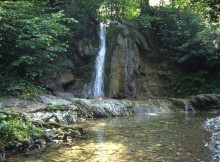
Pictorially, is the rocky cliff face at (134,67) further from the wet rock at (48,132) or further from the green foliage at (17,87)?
the wet rock at (48,132)

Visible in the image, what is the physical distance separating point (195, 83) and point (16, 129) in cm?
1693

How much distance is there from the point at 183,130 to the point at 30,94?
8.36m

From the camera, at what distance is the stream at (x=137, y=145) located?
321 inches

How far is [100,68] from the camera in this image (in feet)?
73.7

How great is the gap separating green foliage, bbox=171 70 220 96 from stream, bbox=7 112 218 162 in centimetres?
996

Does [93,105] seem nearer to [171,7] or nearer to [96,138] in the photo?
[96,138]

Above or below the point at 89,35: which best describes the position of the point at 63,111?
below

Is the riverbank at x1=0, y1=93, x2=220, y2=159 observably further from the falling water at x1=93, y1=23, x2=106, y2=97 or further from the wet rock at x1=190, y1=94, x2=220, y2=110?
the falling water at x1=93, y1=23, x2=106, y2=97

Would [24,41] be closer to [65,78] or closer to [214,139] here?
[65,78]

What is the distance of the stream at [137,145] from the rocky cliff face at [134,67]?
859 cm

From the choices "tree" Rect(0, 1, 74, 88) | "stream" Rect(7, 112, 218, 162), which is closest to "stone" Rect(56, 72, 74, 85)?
"tree" Rect(0, 1, 74, 88)

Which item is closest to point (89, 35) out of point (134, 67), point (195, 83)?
point (134, 67)

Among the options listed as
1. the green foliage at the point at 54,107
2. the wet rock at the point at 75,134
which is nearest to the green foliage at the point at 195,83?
the green foliage at the point at 54,107

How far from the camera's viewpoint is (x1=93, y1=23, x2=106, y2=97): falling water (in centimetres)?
2168
